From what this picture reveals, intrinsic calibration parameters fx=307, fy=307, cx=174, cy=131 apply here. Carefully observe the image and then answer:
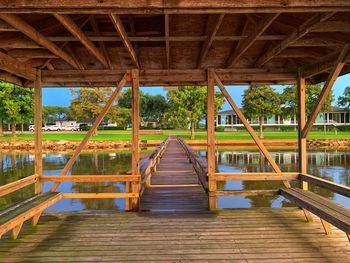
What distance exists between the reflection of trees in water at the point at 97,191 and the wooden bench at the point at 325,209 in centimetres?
652

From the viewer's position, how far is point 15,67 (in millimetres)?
5660

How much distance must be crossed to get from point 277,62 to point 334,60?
1558 mm

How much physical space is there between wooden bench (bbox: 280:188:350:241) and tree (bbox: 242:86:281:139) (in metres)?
39.7

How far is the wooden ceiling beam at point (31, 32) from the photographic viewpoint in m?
3.90

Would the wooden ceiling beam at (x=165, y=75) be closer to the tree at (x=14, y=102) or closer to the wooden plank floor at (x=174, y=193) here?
the wooden plank floor at (x=174, y=193)

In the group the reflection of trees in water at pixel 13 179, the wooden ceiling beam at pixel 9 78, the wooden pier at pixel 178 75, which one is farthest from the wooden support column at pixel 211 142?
the reflection of trees in water at pixel 13 179

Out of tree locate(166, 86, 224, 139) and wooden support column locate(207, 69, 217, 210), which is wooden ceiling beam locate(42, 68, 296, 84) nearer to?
wooden support column locate(207, 69, 217, 210)

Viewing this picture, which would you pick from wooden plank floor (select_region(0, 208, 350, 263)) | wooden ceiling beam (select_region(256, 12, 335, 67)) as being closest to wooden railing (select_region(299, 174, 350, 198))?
wooden plank floor (select_region(0, 208, 350, 263))

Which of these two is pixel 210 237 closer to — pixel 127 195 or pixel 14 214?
pixel 127 195

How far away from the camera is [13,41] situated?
196 inches

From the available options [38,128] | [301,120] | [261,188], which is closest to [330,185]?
[301,120]

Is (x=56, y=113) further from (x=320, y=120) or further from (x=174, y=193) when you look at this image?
(x=174, y=193)

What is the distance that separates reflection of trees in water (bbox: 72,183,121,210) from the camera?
34.0 ft

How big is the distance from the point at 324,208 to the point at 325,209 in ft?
0.21
